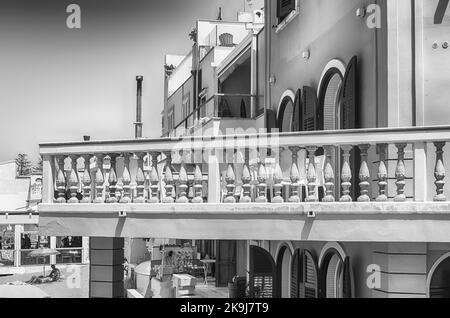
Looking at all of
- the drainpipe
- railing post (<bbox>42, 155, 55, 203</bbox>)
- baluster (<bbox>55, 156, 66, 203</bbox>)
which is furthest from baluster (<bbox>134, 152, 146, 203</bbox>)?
the drainpipe

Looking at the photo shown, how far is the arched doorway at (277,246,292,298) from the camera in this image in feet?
41.2

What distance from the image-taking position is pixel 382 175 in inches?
284

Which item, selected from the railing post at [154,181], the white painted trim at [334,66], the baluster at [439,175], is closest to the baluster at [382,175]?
the baluster at [439,175]

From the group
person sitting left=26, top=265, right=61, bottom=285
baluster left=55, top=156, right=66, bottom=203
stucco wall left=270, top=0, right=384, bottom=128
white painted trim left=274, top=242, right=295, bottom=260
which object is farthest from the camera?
person sitting left=26, top=265, right=61, bottom=285

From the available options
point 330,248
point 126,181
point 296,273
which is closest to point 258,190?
point 126,181

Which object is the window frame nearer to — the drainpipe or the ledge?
the drainpipe

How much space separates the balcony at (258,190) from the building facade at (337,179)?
0.05 feet

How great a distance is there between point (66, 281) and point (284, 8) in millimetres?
15128

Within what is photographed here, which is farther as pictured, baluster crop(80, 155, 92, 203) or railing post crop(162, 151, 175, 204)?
baluster crop(80, 155, 92, 203)

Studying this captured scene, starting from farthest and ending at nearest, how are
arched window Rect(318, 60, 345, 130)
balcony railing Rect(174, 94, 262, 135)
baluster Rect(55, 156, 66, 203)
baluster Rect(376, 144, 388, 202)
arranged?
1. balcony railing Rect(174, 94, 262, 135)
2. arched window Rect(318, 60, 345, 130)
3. baluster Rect(55, 156, 66, 203)
4. baluster Rect(376, 144, 388, 202)

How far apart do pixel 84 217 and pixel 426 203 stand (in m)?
4.28

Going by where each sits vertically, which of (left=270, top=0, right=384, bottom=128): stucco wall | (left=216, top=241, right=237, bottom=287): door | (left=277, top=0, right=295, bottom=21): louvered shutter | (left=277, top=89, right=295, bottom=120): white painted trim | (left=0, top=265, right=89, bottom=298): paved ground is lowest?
(left=0, top=265, right=89, bottom=298): paved ground

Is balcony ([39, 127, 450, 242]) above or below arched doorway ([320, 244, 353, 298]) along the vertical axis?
above

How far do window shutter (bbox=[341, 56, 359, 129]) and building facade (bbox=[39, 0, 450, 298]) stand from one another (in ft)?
0.09
